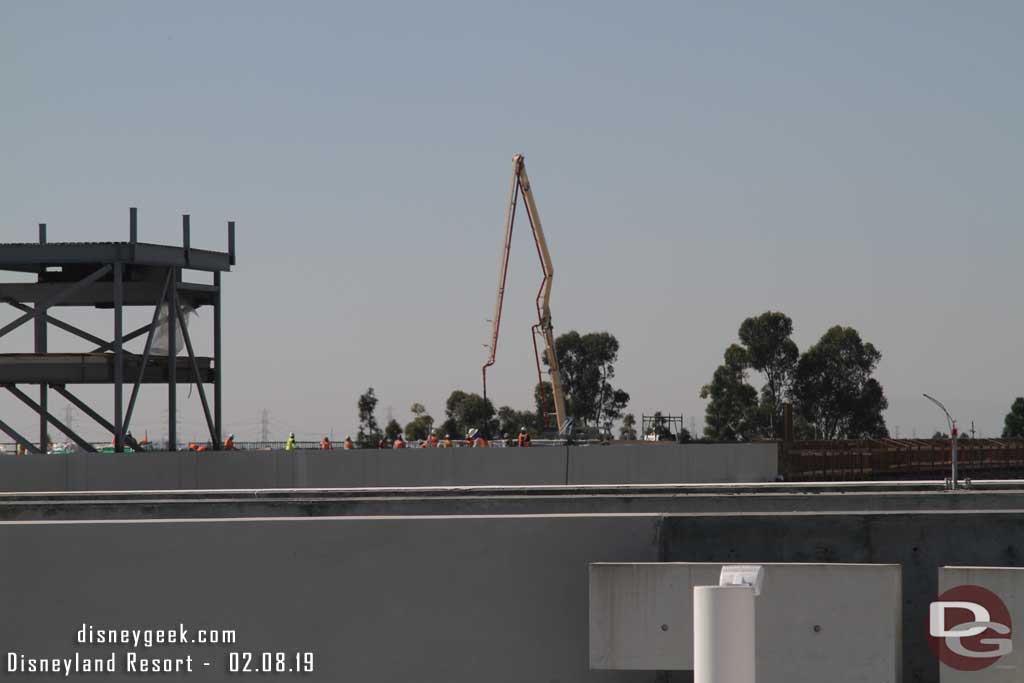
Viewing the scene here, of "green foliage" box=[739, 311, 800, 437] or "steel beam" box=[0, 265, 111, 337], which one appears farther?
"green foliage" box=[739, 311, 800, 437]

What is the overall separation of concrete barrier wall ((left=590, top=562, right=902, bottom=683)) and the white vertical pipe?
3.80 metres

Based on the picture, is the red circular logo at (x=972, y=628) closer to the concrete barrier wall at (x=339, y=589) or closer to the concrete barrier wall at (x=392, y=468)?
the concrete barrier wall at (x=339, y=589)

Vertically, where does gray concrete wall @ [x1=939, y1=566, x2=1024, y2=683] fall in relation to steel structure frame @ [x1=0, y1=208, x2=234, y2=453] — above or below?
below

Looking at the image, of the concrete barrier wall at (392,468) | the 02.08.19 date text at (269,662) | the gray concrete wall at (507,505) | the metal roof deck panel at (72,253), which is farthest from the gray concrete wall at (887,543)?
the metal roof deck panel at (72,253)

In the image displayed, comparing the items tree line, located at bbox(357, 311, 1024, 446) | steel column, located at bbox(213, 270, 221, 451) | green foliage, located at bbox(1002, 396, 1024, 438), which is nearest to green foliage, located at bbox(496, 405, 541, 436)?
tree line, located at bbox(357, 311, 1024, 446)

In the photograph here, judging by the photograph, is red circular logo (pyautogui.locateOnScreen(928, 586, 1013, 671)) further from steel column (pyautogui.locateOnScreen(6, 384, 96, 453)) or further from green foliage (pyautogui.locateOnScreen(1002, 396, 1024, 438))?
green foliage (pyautogui.locateOnScreen(1002, 396, 1024, 438))

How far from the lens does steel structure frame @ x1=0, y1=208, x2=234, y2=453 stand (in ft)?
121

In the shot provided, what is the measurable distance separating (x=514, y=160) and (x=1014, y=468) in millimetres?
30735

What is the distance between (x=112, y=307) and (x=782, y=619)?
107 feet

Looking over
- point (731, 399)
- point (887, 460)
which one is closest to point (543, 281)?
point (887, 460)

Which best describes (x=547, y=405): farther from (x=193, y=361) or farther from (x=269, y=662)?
(x=269, y=662)

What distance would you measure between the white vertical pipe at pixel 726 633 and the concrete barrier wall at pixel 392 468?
27804 millimetres

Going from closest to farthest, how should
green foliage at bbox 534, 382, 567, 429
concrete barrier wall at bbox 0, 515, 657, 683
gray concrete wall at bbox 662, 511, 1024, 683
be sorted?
1. gray concrete wall at bbox 662, 511, 1024, 683
2. concrete barrier wall at bbox 0, 515, 657, 683
3. green foliage at bbox 534, 382, 567, 429

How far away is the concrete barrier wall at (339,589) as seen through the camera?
1188cm
